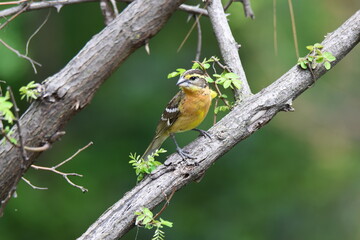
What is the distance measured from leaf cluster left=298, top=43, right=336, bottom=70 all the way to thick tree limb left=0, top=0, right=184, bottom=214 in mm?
1400

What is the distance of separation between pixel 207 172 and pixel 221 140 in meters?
5.11

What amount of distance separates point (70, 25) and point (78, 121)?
1471mm

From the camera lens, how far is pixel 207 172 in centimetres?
969

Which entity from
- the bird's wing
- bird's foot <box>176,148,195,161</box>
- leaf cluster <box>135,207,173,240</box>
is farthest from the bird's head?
leaf cluster <box>135,207,173,240</box>

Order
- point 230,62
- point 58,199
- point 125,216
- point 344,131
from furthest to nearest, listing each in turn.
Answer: point 344,131 → point 58,199 → point 230,62 → point 125,216

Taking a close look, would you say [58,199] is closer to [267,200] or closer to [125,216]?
[267,200]

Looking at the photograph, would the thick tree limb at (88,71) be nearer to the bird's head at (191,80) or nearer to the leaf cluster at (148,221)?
the leaf cluster at (148,221)

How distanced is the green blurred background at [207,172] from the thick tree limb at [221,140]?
4077mm

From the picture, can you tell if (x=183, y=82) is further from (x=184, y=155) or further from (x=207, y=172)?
(x=207, y=172)

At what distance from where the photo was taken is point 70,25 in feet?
31.7

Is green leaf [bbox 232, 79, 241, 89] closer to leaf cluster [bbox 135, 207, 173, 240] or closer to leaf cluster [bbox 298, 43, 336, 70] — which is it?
leaf cluster [bbox 298, 43, 336, 70]

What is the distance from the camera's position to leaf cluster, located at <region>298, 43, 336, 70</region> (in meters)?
4.64

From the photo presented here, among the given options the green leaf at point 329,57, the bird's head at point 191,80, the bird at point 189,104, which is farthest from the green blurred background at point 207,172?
the green leaf at point 329,57

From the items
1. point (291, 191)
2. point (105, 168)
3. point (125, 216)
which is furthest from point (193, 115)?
point (291, 191)
